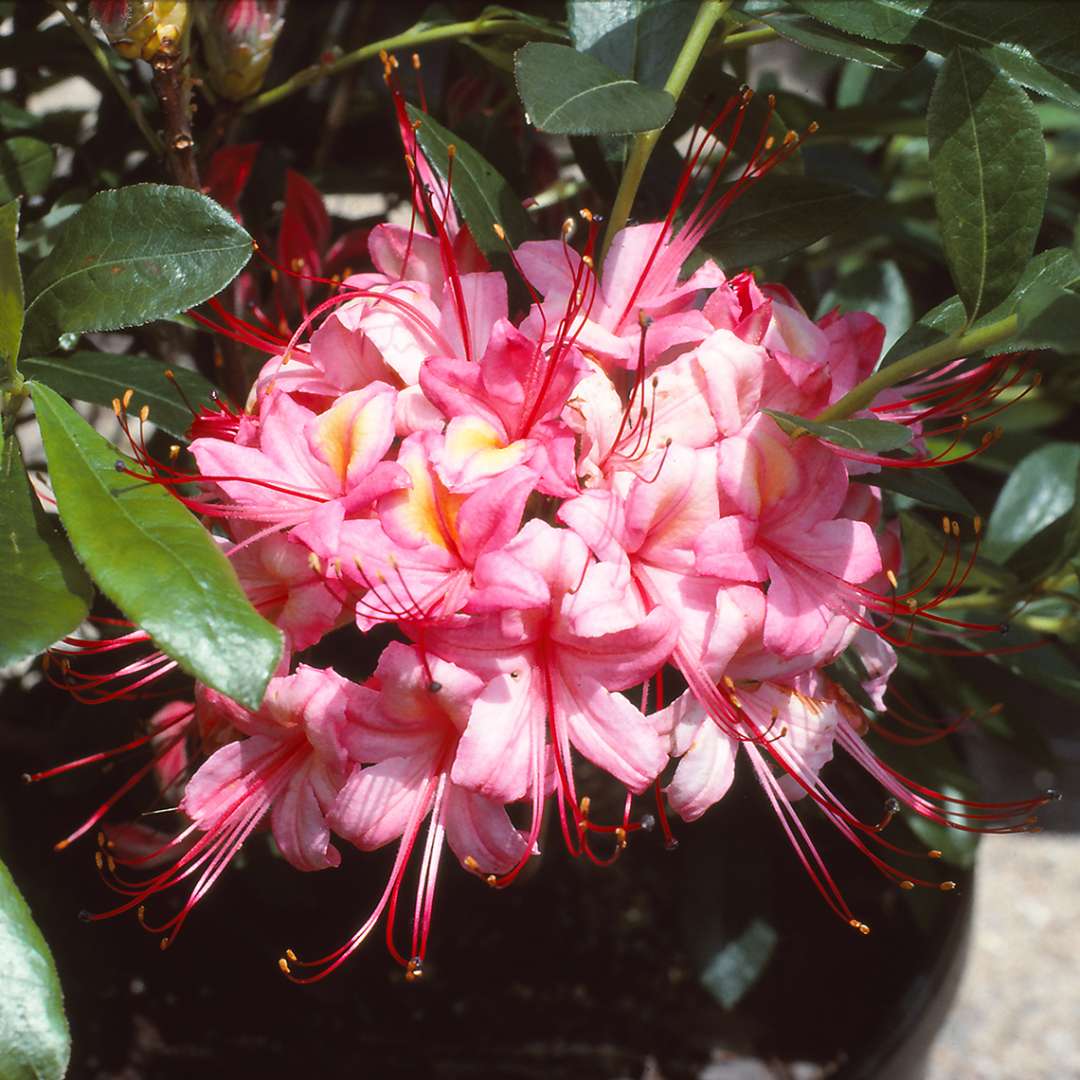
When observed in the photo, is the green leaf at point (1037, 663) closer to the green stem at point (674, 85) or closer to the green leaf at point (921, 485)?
the green leaf at point (921, 485)

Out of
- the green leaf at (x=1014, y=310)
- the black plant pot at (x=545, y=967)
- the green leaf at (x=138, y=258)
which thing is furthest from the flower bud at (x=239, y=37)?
the black plant pot at (x=545, y=967)

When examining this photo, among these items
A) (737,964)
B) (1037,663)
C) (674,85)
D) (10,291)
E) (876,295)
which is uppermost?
(674,85)

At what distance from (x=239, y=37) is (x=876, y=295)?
533 mm

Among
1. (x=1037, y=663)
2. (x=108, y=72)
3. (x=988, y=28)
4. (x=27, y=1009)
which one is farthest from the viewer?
→ (x=1037, y=663)

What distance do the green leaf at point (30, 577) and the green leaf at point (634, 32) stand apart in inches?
13.1

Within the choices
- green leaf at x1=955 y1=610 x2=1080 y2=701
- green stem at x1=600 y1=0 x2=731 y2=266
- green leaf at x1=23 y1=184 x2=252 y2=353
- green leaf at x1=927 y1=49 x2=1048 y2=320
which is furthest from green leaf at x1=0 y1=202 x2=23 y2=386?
green leaf at x1=955 y1=610 x2=1080 y2=701

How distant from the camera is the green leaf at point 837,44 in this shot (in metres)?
0.55

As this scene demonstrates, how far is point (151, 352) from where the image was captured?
91 cm

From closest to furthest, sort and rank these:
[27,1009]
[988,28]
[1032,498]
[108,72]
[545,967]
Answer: [27,1009], [988,28], [108,72], [1032,498], [545,967]

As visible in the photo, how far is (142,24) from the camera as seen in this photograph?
58 cm

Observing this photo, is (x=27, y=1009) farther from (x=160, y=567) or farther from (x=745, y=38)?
(x=745, y=38)

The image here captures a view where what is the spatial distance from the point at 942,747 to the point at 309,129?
2.23 ft

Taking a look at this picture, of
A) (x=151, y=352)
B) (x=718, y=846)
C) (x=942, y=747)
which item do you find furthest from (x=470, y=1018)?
(x=151, y=352)

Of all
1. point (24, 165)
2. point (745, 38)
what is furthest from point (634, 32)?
point (24, 165)
